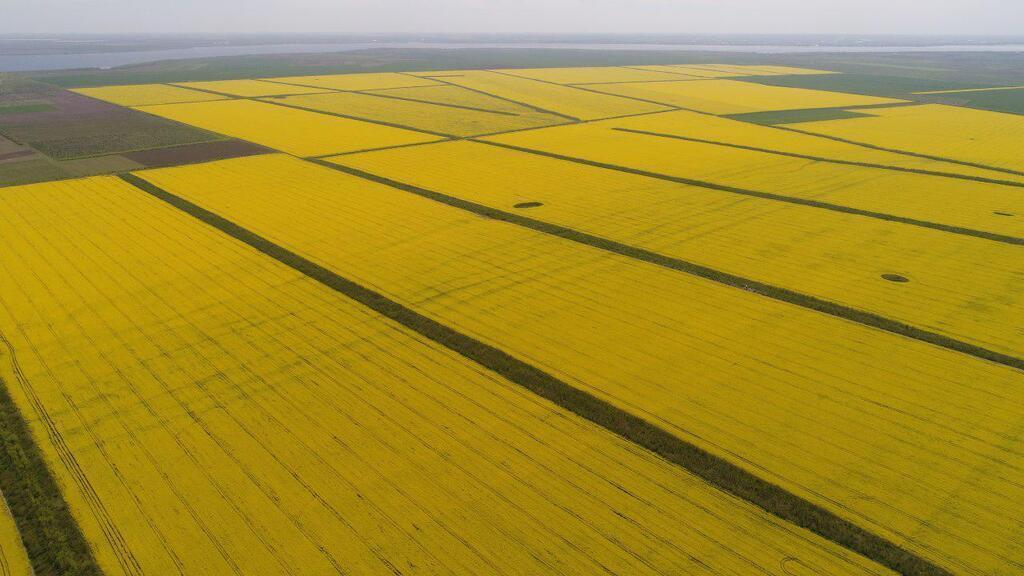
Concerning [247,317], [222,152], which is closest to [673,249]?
[247,317]

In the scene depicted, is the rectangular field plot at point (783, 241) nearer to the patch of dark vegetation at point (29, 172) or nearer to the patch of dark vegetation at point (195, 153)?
the patch of dark vegetation at point (195, 153)

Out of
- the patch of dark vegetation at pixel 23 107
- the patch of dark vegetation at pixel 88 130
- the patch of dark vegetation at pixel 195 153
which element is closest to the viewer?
the patch of dark vegetation at pixel 195 153

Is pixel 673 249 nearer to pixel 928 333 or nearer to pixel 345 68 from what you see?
pixel 928 333

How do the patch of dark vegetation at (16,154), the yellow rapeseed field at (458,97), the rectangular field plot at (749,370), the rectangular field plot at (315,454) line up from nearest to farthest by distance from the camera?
the rectangular field plot at (315,454)
the rectangular field plot at (749,370)
the patch of dark vegetation at (16,154)
the yellow rapeseed field at (458,97)

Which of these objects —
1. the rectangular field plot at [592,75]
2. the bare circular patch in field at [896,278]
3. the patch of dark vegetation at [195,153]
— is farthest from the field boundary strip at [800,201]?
the rectangular field plot at [592,75]

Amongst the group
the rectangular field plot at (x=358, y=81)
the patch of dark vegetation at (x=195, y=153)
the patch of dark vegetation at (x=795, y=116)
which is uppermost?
the patch of dark vegetation at (x=195, y=153)

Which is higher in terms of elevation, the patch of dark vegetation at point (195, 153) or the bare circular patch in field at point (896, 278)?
the bare circular patch in field at point (896, 278)

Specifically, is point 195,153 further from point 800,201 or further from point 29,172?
point 800,201
